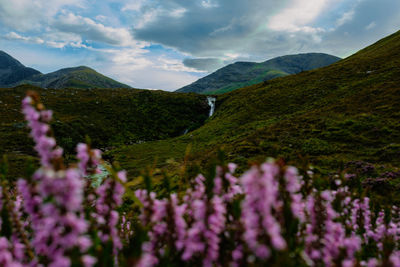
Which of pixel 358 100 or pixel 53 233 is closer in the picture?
pixel 53 233

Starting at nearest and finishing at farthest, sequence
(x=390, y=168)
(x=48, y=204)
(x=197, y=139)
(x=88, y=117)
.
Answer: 1. (x=48, y=204)
2. (x=390, y=168)
3. (x=197, y=139)
4. (x=88, y=117)

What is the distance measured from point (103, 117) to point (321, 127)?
164 feet

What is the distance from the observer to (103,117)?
56.2 meters

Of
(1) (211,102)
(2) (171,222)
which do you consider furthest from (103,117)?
(2) (171,222)

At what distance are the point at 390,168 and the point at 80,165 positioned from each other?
1694cm

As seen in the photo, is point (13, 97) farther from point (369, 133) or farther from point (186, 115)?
point (369, 133)

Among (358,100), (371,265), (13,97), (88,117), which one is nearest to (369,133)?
(358,100)

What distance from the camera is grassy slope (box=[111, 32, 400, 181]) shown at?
57.6 ft

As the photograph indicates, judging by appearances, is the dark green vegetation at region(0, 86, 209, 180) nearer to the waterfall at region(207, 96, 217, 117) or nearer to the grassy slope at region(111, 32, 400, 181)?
the waterfall at region(207, 96, 217, 117)

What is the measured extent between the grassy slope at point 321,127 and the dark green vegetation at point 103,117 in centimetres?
1224

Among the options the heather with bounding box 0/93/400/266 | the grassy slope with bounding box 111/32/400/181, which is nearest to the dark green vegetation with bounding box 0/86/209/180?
the grassy slope with bounding box 111/32/400/181

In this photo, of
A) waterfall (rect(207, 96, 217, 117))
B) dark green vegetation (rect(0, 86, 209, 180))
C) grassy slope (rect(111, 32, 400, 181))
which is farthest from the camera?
waterfall (rect(207, 96, 217, 117))

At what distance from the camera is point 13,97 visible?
59375 millimetres

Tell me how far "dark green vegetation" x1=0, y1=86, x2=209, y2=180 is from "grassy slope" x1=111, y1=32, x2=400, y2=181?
1224cm
